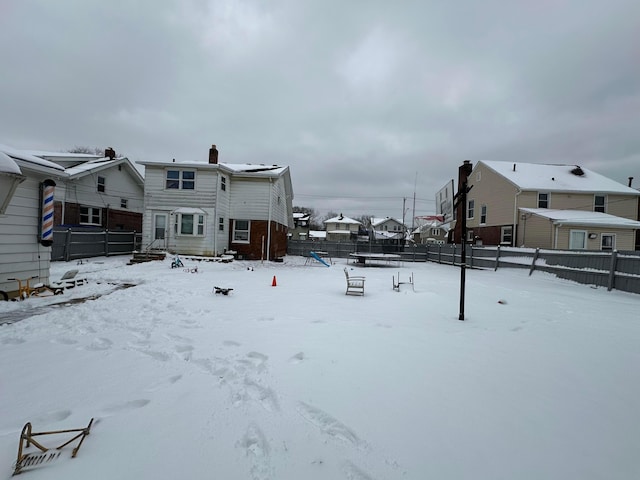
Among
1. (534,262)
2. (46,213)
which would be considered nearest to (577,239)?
(534,262)

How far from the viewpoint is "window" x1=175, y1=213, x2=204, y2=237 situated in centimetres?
1819

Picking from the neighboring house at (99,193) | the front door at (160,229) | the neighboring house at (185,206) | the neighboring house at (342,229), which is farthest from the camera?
the neighboring house at (342,229)

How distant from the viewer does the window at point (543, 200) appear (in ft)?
74.9

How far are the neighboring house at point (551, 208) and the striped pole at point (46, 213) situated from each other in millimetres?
22886

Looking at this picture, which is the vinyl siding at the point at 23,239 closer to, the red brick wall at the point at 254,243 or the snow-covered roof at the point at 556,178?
the red brick wall at the point at 254,243

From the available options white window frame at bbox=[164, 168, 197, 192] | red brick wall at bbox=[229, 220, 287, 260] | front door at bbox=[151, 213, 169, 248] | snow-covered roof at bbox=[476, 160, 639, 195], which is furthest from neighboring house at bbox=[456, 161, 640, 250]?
front door at bbox=[151, 213, 169, 248]

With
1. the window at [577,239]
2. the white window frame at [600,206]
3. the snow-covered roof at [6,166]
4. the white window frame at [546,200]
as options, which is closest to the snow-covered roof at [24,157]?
the snow-covered roof at [6,166]

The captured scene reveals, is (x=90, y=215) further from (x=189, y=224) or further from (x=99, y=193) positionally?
(x=189, y=224)

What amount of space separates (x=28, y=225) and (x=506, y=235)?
27.3m

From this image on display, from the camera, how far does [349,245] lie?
92.7 ft

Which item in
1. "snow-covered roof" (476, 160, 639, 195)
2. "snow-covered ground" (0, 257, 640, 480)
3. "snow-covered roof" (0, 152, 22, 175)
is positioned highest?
"snow-covered roof" (476, 160, 639, 195)

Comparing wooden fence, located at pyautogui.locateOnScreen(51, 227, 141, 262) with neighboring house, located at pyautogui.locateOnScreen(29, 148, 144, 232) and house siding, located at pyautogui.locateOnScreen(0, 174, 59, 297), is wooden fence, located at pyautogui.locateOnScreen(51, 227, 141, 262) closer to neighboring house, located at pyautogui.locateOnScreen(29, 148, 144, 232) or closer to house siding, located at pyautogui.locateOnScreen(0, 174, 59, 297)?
neighboring house, located at pyautogui.locateOnScreen(29, 148, 144, 232)

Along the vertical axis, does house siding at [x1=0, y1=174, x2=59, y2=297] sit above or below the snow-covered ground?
above

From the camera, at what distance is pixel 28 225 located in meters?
8.07
